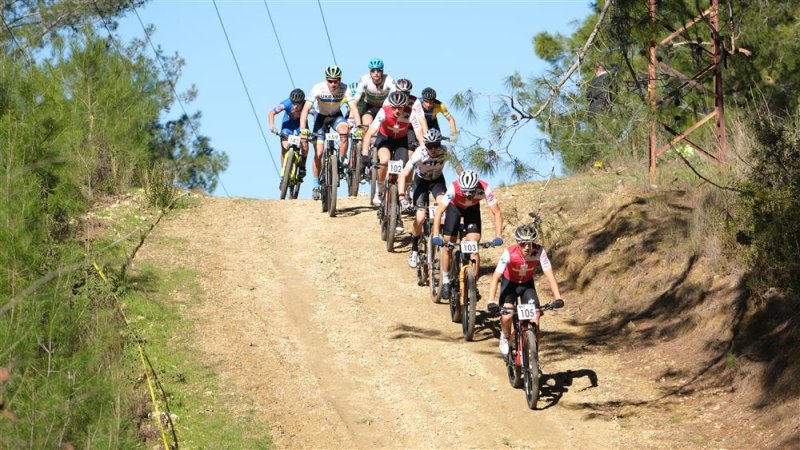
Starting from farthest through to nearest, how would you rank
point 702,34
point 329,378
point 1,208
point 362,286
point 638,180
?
point 702,34 < point 638,180 < point 362,286 < point 329,378 < point 1,208

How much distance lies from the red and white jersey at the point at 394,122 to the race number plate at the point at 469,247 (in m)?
3.33

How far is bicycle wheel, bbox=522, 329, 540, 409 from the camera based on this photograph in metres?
14.1

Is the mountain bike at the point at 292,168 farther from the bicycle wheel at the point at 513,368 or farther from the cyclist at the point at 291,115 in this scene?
the bicycle wheel at the point at 513,368

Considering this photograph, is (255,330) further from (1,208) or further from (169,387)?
(1,208)

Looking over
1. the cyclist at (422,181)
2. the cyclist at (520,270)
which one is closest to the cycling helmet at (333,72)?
the cyclist at (422,181)

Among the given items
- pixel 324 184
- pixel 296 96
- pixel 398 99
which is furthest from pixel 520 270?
pixel 296 96

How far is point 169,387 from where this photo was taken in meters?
15.1

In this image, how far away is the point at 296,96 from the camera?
22531mm

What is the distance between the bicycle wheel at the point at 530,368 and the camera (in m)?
14.1

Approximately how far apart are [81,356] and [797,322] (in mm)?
7572

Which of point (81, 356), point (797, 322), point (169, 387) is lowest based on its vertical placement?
point (797, 322)

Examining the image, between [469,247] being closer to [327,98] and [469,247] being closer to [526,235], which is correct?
[526,235]

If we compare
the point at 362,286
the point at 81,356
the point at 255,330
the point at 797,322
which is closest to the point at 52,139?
the point at 255,330

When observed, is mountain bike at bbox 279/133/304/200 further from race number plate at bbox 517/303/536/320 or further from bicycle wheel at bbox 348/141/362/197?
race number plate at bbox 517/303/536/320
